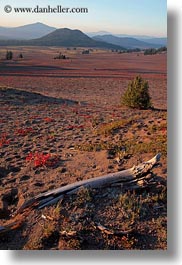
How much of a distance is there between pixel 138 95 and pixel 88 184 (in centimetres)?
563

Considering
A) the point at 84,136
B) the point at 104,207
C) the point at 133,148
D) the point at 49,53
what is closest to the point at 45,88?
the point at 49,53

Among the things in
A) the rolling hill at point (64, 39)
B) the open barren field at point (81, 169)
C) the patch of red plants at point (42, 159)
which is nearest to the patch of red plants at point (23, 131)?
the open barren field at point (81, 169)

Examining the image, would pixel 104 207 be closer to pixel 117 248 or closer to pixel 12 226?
pixel 117 248

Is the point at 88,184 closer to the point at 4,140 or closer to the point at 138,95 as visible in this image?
the point at 4,140

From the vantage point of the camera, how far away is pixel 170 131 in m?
5.14

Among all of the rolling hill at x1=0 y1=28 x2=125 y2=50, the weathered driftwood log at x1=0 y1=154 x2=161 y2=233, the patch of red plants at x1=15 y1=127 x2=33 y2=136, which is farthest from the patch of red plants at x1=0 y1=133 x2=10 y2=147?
the weathered driftwood log at x1=0 y1=154 x2=161 y2=233

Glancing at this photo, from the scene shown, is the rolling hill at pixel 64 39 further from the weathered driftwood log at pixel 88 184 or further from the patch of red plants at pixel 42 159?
the weathered driftwood log at pixel 88 184

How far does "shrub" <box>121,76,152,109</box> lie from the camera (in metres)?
10.3

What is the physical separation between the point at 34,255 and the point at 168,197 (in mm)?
1906

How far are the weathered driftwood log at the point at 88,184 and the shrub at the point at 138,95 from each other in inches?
203

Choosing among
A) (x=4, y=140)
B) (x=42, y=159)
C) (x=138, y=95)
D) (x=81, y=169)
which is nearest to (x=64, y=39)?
(x=4, y=140)

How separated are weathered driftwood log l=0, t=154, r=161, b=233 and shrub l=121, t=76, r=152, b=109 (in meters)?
5.15

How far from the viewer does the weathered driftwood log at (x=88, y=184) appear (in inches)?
207

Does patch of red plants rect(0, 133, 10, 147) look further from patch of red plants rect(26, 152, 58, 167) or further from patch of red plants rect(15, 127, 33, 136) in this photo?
patch of red plants rect(26, 152, 58, 167)
